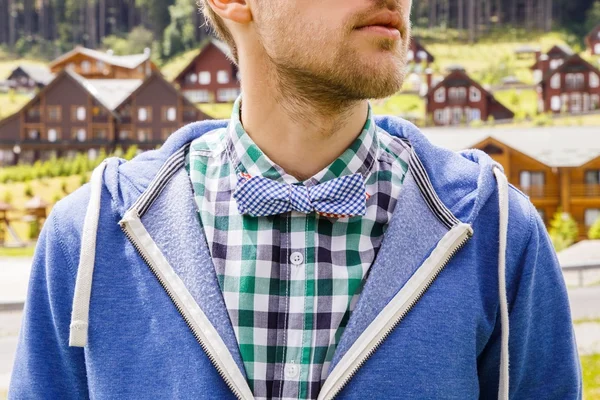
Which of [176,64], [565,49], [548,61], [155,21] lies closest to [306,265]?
[548,61]

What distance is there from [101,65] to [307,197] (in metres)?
20.4

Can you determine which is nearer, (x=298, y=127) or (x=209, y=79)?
(x=298, y=127)

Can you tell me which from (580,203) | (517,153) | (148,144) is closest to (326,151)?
(517,153)

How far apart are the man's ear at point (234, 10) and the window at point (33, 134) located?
680 inches

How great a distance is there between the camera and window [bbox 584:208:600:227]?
14.1 meters

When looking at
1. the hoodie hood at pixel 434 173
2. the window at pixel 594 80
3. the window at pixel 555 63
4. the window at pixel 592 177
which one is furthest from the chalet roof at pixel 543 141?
the hoodie hood at pixel 434 173

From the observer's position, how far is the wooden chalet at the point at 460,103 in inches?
678

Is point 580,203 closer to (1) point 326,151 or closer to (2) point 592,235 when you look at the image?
(2) point 592,235

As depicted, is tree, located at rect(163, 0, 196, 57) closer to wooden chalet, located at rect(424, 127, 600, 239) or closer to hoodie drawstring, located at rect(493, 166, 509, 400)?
wooden chalet, located at rect(424, 127, 600, 239)

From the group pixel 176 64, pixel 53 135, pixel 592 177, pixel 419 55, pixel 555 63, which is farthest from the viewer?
pixel 176 64

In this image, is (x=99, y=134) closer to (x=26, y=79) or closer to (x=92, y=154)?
(x=92, y=154)

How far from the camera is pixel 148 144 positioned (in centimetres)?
1688

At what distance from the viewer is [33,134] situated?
17297 millimetres

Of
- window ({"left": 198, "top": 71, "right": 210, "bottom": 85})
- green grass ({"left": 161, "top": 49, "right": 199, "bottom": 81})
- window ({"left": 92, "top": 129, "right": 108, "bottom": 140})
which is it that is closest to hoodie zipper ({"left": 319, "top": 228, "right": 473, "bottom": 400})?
window ({"left": 92, "top": 129, "right": 108, "bottom": 140})
